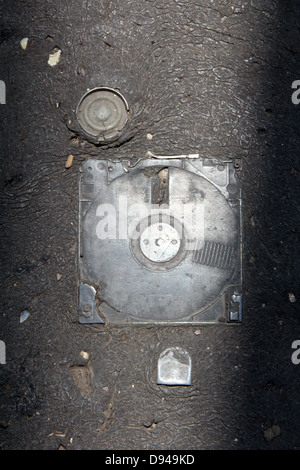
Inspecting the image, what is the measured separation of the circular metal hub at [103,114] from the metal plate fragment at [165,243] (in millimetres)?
145

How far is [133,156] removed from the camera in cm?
193

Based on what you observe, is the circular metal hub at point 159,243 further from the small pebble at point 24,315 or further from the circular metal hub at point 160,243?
the small pebble at point 24,315

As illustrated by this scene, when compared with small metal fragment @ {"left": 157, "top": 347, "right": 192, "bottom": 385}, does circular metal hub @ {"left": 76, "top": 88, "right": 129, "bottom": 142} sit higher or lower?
higher

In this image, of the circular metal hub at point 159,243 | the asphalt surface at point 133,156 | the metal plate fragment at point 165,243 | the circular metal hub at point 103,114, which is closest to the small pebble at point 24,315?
the asphalt surface at point 133,156

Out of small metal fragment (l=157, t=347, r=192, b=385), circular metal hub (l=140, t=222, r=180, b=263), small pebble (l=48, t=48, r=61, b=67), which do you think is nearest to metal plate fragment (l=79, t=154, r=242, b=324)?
circular metal hub (l=140, t=222, r=180, b=263)

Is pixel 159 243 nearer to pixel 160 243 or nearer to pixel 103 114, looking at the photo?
pixel 160 243

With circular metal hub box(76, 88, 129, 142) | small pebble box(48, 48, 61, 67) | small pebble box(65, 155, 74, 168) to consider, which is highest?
small pebble box(48, 48, 61, 67)

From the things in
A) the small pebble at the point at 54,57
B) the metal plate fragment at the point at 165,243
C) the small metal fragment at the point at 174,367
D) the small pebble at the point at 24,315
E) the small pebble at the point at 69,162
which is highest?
the small pebble at the point at 54,57

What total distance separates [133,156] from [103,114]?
0.22m

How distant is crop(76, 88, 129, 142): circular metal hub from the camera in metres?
1.93

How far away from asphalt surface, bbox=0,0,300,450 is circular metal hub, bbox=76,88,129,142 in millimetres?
39

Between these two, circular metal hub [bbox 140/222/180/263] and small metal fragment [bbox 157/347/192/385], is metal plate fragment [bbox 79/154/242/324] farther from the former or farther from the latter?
small metal fragment [bbox 157/347/192/385]

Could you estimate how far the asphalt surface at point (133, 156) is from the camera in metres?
1.90
